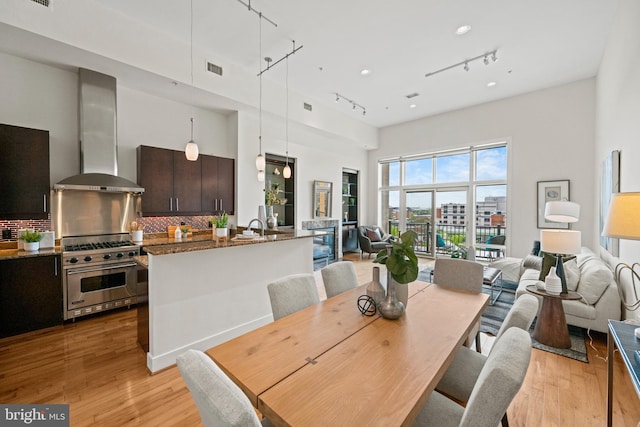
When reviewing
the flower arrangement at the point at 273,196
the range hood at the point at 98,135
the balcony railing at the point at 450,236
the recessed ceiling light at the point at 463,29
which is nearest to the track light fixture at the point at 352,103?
the flower arrangement at the point at 273,196

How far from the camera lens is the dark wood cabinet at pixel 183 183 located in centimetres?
398

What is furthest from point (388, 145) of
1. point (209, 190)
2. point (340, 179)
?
point (209, 190)

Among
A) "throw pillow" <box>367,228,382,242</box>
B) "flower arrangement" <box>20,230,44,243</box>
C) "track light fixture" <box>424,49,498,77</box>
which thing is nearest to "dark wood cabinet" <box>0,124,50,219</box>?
"flower arrangement" <box>20,230,44,243</box>

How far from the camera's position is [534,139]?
5.52 m

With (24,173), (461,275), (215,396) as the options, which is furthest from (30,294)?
(461,275)

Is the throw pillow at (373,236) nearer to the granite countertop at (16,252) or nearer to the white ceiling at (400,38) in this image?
the white ceiling at (400,38)

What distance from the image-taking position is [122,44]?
3.26 metres

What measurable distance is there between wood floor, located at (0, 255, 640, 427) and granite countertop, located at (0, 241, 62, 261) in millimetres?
896

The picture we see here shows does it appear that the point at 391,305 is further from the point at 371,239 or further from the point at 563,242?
the point at 371,239

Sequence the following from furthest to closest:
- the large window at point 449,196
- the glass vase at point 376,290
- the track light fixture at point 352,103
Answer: the large window at point 449,196 → the track light fixture at point 352,103 → the glass vase at point 376,290

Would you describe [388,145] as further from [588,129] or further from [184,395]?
[184,395]

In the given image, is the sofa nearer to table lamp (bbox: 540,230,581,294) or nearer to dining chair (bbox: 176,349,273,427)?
table lamp (bbox: 540,230,581,294)

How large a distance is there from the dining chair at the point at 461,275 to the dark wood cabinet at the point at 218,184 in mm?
3694

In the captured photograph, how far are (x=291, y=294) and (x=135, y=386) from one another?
5.10 feet
